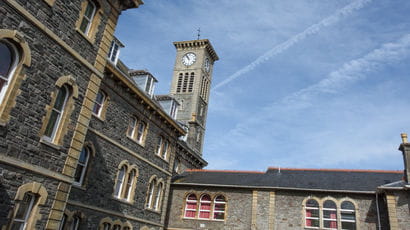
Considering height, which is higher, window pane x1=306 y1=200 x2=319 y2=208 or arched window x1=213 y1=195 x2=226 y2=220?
window pane x1=306 y1=200 x2=319 y2=208

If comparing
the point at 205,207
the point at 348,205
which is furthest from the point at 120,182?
the point at 348,205

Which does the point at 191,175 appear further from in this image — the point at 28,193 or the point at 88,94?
the point at 28,193

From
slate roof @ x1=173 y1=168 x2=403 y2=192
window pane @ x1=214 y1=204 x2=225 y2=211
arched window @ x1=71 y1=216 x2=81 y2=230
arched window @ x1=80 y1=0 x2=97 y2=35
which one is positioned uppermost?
arched window @ x1=80 y1=0 x2=97 y2=35

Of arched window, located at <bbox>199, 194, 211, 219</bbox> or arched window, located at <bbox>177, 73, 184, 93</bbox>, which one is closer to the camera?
arched window, located at <bbox>199, 194, 211, 219</bbox>

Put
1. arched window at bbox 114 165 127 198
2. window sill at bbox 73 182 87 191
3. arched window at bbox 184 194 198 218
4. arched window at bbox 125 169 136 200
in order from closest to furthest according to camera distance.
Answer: window sill at bbox 73 182 87 191 < arched window at bbox 114 165 127 198 < arched window at bbox 125 169 136 200 < arched window at bbox 184 194 198 218

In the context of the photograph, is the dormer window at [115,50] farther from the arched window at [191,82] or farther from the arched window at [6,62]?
the arched window at [191,82]

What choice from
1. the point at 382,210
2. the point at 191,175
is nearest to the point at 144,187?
the point at 191,175

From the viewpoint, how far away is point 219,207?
2264cm

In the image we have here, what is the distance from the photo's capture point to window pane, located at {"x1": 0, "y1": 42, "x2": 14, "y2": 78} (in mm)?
8453

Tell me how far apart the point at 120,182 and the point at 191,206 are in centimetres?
755

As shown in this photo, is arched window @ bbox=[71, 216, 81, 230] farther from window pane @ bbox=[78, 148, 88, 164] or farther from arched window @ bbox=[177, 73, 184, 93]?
arched window @ bbox=[177, 73, 184, 93]

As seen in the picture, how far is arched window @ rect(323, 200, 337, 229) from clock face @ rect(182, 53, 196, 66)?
3540cm

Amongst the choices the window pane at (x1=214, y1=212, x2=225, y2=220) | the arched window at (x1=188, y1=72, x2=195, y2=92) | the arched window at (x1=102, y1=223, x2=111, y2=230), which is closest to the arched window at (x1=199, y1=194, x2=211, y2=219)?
the window pane at (x1=214, y1=212, x2=225, y2=220)

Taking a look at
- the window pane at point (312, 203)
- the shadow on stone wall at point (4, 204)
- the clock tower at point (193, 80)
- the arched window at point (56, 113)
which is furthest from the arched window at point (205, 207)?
the clock tower at point (193, 80)
